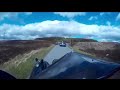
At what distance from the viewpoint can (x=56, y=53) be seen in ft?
→ 8.01

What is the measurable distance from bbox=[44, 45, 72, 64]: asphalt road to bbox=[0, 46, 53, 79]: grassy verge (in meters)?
0.05

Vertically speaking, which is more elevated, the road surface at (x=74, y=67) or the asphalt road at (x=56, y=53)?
the asphalt road at (x=56, y=53)

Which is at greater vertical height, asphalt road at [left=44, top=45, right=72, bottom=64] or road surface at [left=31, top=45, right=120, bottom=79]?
asphalt road at [left=44, top=45, right=72, bottom=64]

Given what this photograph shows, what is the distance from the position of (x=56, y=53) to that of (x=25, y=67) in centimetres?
35

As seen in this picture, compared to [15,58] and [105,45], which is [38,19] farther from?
[105,45]

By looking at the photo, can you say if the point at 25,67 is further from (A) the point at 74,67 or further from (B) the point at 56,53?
(A) the point at 74,67

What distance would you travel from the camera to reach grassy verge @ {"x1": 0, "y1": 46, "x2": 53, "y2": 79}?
244cm

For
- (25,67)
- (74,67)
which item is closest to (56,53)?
(74,67)

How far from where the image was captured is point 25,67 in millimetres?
2434

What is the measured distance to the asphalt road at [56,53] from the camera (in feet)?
7.96

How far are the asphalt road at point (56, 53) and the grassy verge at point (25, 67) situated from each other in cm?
5

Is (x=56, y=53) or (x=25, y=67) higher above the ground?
(x=56, y=53)
